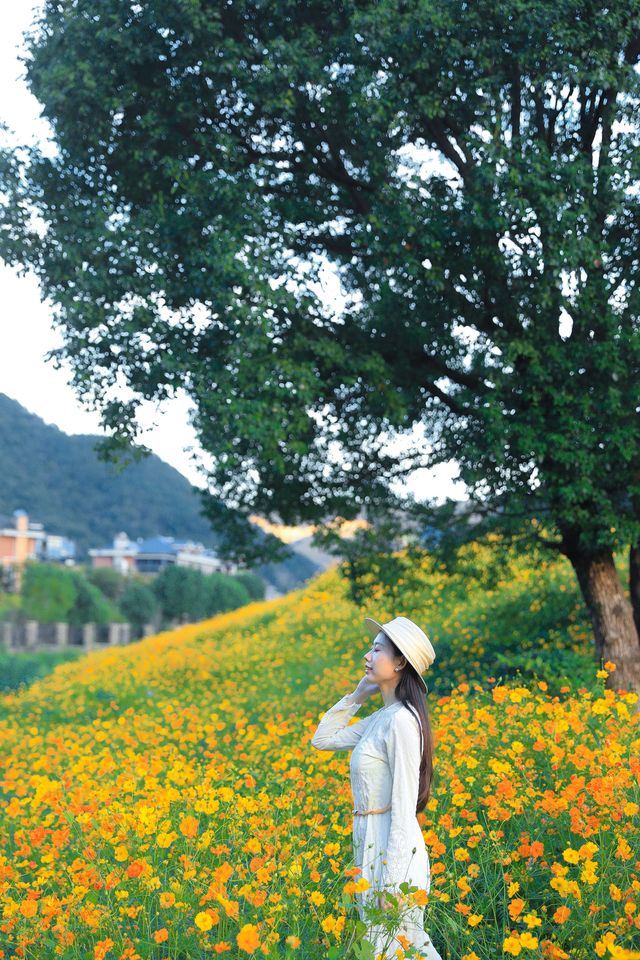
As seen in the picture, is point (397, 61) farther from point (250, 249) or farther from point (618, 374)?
point (618, 374)

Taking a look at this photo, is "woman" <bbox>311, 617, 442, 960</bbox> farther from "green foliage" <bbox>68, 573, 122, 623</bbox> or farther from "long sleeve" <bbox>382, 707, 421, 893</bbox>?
"green foliage" <bbox>68, 573, 122, 623</bbox>

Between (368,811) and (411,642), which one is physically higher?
(411,642)

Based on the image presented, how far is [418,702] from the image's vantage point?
14.4 ft

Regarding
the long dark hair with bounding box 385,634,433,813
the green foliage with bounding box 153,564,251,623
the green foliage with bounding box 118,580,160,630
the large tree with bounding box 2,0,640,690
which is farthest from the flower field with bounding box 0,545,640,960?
the green foliage with bounding box 153,564,251,623

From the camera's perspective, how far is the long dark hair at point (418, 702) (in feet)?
14.4

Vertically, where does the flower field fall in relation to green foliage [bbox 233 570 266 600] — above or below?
above

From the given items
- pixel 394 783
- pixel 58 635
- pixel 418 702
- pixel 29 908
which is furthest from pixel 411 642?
pixel 58 635

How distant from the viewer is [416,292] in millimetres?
10867

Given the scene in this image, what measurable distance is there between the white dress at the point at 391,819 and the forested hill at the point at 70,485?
360ft

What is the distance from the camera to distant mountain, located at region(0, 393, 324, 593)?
393ft

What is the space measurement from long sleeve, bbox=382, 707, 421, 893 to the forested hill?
11001 cm

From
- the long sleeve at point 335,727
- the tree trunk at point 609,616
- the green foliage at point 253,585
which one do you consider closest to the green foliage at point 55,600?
the green foliage at point 253,585

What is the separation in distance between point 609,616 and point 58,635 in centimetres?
5948

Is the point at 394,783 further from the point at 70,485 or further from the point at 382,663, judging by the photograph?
the point at 70,485
